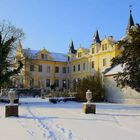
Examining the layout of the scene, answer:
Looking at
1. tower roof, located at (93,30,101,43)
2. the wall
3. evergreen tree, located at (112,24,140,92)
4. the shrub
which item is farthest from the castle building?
evergreen tree, located at (112,24,140,92)

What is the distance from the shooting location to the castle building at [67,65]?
219 ft

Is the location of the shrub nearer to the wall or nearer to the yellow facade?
the wall

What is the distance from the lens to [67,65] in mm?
78938

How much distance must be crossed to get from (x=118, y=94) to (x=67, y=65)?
1639 inches

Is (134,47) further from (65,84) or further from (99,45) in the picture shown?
(65,84)

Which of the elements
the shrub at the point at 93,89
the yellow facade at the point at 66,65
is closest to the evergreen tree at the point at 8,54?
the shrub at the point at 93,89

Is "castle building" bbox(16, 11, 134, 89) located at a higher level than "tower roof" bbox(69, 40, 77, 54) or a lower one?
lower

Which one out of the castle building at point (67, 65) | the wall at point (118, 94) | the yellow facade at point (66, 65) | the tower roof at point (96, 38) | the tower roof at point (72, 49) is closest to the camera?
the wall at point (118, 94)

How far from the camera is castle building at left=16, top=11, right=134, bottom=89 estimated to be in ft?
219

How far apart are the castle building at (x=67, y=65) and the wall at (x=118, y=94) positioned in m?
23.7

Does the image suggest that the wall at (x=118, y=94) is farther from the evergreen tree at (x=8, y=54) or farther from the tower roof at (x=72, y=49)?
the tower roof at (x=72, y=49)

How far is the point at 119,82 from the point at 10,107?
15676mm

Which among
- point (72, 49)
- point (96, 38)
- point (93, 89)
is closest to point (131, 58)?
point (93, 89)

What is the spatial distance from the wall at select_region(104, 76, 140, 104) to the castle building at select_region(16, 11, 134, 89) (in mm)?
23745
